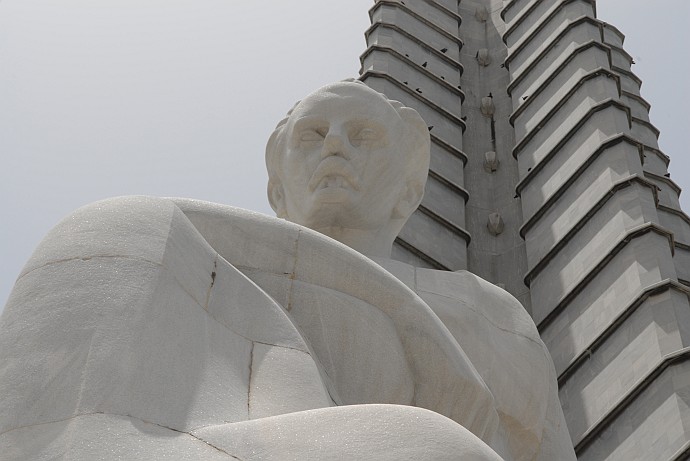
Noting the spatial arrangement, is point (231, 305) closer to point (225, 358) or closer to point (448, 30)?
point (225, 358)

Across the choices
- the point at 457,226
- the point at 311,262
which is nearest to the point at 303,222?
the point at 311,262

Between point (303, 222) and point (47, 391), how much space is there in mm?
4105

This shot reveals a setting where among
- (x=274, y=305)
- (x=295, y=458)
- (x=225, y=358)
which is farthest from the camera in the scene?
(x=274, y=305)

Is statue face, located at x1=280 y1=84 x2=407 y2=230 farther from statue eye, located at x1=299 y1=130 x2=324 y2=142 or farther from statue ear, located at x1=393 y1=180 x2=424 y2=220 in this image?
statue ear, located at x1=393 y1=180 x2=424 y2=220

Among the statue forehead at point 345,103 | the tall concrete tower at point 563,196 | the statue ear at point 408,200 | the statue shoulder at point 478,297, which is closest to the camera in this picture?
the statue shoulder at point 478,297

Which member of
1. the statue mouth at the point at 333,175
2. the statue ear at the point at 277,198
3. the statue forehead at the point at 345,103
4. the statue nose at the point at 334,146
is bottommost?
the statue ear at the point at 277,198

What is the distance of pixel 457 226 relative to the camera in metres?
20.5

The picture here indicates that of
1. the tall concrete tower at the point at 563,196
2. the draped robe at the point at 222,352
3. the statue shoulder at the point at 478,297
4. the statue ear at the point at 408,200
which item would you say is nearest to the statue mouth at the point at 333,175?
the statue ear at the point at 408,200

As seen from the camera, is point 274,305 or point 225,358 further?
point 274,305

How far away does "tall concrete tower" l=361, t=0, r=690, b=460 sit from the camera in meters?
15.8

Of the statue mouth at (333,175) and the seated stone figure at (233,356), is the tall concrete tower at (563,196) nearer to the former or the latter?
the statue mouth at (333,175)

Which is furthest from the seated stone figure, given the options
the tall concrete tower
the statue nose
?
the tall concrete tower

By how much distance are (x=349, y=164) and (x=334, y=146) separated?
0.47ft

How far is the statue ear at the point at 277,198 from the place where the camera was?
33.0 ft
